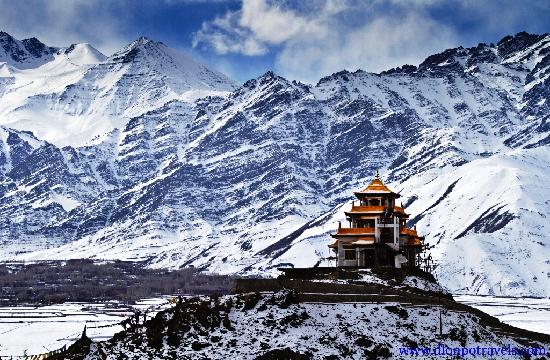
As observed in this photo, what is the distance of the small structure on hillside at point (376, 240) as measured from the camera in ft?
324

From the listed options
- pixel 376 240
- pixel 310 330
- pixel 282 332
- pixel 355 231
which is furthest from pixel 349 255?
pixel 282 332

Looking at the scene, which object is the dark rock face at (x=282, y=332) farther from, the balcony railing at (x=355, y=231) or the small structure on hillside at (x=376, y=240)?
the balcony railing at (x=355, y=231)

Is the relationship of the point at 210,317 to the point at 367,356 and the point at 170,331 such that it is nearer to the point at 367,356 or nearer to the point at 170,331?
the point at 170,331

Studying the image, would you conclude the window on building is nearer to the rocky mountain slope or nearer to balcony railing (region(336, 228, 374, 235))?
balcony railing (region(336, 228, 374, 235))

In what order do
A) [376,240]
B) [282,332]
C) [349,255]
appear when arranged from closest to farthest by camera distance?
Answer: [282,332]
[376,240]
[349,255]

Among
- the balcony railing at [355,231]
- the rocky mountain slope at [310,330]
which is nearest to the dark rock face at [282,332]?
the rocky mountain slope at [310,330]

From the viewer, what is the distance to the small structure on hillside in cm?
9874

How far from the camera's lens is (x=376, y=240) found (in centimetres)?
9881

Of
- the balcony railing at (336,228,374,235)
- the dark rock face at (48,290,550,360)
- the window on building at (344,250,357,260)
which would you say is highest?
the balcony railing at (336,228,374,235)

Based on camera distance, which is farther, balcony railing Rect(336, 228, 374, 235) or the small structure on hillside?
balcony railing Rect(336, 228, 374, 235)

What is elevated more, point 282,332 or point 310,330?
point 310,330

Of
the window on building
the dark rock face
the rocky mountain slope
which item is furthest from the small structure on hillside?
the dark rock face

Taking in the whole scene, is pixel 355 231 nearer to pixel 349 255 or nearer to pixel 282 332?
pixel 349 255

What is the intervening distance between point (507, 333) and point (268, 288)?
21.8 m
